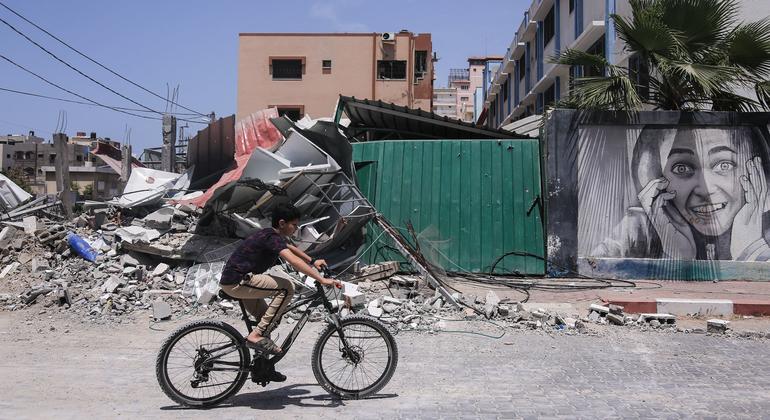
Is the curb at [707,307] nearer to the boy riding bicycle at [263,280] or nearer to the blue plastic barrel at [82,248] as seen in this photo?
the boy riding bicycle at [263,280]

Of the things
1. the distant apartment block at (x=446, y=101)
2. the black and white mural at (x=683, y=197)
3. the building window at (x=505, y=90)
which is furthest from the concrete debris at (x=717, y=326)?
the distant apartment block at (x=446, y=101)

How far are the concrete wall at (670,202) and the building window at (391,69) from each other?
3149cm

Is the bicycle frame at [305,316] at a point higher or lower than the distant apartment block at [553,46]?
lower

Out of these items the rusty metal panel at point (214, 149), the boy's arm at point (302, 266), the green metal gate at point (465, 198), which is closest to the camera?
the boy's arm at point (302, 266)

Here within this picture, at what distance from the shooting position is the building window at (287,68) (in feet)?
133

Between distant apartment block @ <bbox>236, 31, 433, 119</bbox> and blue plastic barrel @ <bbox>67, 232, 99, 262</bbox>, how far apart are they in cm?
3038

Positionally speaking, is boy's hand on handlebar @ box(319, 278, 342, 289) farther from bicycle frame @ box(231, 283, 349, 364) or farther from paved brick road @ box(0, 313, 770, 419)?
paved brick road @ box(0, 313, 770, 419)

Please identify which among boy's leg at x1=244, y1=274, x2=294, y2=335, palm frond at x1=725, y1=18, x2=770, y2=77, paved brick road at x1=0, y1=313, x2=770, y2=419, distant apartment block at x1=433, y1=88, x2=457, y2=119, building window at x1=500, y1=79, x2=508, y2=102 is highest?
distant apartment block at x1=433, y1=88, x2=457, y2=119

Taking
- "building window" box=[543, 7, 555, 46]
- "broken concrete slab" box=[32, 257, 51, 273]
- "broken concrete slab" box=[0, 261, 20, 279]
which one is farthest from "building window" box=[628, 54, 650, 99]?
"building window" box=[543, 7, 555, 46]

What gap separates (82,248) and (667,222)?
9360 mm

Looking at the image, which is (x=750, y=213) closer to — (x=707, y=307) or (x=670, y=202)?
(x=670, y=202)

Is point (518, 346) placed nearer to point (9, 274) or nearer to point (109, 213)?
point (9, 274)

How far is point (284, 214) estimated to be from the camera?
499 centimetres

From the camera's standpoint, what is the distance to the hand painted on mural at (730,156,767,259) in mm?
10539
